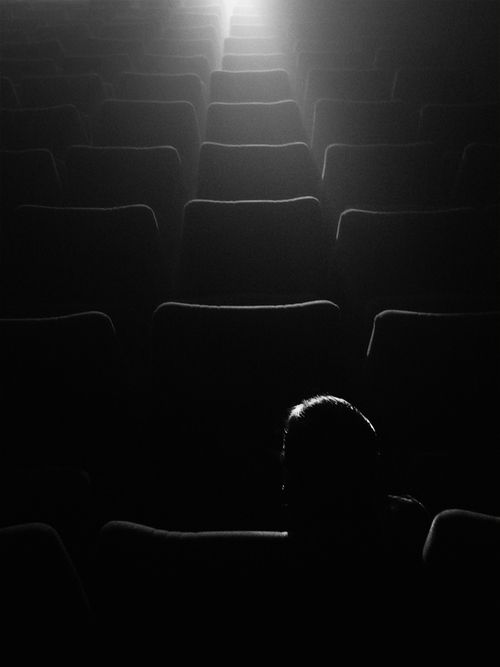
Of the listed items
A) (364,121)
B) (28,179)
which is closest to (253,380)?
(28,179)

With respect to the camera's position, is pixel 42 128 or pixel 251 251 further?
pixel 42 128

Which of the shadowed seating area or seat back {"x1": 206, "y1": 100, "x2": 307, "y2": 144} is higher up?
seat back {"x1": 206, "y1": 100, "x2": 307, "y2": 144}

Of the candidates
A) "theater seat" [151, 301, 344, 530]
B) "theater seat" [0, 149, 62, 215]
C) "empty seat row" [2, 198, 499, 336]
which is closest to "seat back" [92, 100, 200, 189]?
"theater seat" [0, 149, 62, 215]

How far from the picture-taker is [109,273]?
1567 mm

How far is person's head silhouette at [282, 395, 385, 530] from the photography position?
25.2 inches

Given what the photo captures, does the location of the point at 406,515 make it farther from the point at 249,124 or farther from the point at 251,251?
the point at 249,124

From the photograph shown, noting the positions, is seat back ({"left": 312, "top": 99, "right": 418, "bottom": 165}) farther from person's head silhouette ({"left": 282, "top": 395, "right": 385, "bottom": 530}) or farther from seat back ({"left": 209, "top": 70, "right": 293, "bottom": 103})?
person's head silhouette ({"left": 282, "top": 395, "right": 385, "bottom": 530})

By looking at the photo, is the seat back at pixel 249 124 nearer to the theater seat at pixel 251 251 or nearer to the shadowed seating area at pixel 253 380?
the shadowed seating area at pixel 253 380

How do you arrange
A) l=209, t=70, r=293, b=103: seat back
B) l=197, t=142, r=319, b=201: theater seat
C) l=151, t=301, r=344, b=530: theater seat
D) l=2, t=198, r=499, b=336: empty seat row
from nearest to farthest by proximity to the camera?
l=151, t=301, r=344, b=530: theater seat < l=2, t=198, r=499, b=336: empty seat row < l=197, t=142, r=319, b=201: theater seat < l=209, t=70, r=293, b=103: seat back

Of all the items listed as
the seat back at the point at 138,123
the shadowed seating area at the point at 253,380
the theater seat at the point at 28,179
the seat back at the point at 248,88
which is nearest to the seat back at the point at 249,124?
the shadowed seating area at the point at 253,380

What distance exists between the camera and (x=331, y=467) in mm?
649

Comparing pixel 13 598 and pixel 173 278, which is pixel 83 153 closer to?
pixel 173 278

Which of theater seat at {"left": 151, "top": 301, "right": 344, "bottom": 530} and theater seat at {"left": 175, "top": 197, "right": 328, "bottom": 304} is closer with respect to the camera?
theater seat at {"left": 151, "top": 301, "right": 344, "bottom": 530}

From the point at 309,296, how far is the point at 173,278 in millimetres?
545
